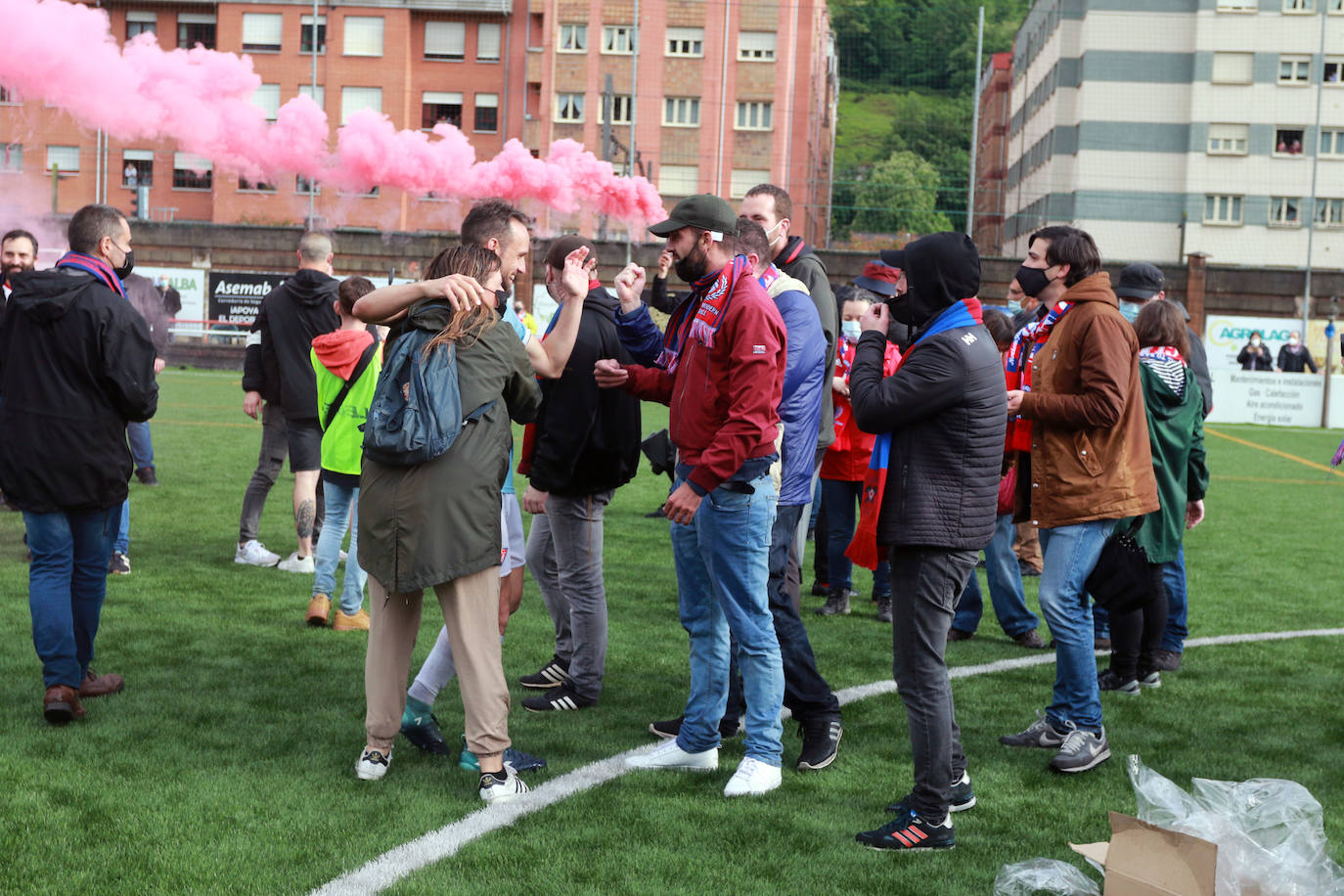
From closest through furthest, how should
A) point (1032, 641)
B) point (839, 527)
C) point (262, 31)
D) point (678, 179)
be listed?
point (1032, 641)
point (839, 527)
point (678, 179)
point (262, 31)

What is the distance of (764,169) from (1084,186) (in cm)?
1089

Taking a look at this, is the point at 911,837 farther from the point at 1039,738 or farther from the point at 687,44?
the point at 687,44

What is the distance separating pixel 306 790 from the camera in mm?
4488

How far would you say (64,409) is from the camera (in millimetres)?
5195

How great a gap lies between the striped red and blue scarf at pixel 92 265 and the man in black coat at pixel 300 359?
2761mm

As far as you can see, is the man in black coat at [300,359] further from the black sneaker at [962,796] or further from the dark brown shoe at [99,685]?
the black sneaker at [962,796]

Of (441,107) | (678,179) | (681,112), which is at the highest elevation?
(441,107)

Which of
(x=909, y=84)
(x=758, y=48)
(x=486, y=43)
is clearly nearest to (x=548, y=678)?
(x=758, y=48)

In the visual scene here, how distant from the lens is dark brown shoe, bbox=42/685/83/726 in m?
5.09

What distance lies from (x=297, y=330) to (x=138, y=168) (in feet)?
148

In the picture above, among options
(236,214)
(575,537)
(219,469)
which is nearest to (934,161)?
(236,214)

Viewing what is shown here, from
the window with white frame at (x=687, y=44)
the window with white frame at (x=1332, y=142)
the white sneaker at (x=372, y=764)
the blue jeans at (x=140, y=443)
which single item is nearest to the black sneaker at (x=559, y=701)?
the white sneaker at (x=372, y=764)

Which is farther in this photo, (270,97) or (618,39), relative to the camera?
(270,97)

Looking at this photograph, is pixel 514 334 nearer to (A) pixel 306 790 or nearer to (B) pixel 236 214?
(A) pixel 306 790
